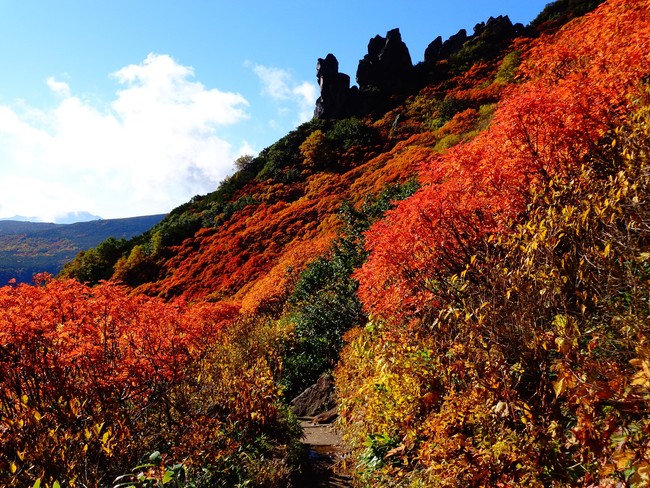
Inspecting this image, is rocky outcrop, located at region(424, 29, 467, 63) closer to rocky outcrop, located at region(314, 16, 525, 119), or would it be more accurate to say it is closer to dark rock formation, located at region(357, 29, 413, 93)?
rocky outcrop, located at region(314, 16, 525, 119)

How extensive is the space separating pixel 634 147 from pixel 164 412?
9530mm

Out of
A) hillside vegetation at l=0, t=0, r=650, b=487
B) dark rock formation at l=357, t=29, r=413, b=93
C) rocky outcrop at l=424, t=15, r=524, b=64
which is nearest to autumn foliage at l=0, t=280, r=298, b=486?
hillside vegetation at l=0, t=0, r=650, b=487

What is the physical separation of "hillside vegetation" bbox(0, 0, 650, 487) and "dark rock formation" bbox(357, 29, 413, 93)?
42526mm

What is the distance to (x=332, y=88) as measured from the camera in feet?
175

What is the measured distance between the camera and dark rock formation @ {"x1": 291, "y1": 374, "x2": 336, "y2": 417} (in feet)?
40.6

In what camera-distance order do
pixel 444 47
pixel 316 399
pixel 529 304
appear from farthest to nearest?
→ pixel 444 47
pixel 316 399
pixel 529 304

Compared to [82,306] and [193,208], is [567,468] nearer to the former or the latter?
[82,306]

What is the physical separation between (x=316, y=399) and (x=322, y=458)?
11.3ft

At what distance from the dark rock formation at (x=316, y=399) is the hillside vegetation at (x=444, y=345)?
85 centimetres

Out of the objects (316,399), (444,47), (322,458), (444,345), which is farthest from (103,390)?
(444,47)

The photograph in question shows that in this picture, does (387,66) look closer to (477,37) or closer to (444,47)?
(444,47)

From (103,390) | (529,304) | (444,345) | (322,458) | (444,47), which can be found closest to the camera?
(529,304)

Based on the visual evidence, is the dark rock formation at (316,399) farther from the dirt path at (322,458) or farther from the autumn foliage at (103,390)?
the autumn foliage at (103,390)

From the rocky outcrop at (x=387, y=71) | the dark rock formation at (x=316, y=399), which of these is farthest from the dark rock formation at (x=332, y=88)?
the dark rock formation at (x=316, y=399)
